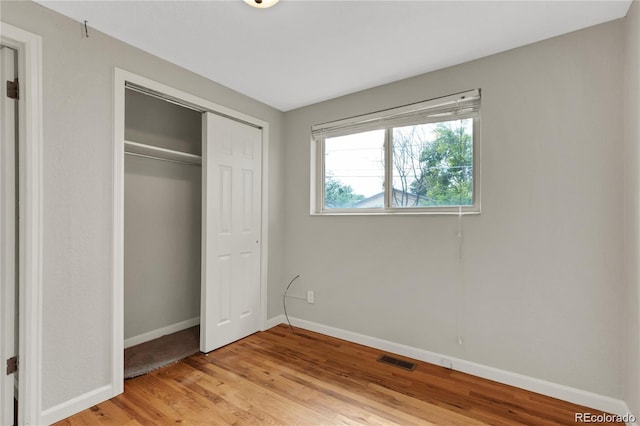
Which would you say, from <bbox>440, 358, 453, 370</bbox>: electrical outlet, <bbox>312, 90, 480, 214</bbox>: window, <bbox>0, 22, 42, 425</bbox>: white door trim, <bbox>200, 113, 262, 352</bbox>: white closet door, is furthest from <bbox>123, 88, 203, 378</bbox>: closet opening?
<bbox>440, 358, 453, 370</bbox>: electrical outlet

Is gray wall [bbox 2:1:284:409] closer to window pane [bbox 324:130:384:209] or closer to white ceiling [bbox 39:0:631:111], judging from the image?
white ceiling [bbox 39:0:631:111]

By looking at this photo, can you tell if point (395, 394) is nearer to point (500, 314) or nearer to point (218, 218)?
point (500, 314)

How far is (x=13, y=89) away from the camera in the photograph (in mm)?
1652

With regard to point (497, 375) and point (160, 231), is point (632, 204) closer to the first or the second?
point (497, 375)

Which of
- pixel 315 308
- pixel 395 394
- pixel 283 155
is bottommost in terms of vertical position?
pixel 395 394

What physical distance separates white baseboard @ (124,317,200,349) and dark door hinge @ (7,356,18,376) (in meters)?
1.07

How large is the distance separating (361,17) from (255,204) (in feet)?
6.19

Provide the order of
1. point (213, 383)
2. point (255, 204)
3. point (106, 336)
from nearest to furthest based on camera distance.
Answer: point (106, 336)
point (213, 383)
point (255, 204)


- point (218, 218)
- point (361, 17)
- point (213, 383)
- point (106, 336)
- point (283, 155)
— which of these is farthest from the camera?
point (283, 155)

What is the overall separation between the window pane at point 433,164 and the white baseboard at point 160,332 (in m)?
2.45

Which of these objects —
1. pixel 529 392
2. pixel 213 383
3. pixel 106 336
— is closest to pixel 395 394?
pixel 529 392

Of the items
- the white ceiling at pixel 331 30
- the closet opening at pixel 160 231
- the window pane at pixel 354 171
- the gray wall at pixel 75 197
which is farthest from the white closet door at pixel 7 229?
the window pane at pixel 354 171

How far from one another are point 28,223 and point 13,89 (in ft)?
2.37

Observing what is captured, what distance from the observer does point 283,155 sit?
3.42 m
